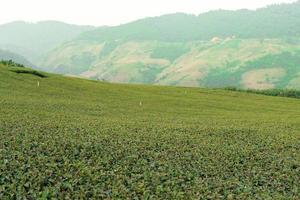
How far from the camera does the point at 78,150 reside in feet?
93.9

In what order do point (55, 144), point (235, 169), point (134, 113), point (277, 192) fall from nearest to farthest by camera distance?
point (277, 192), point (235, 169), point (55, 144), point (134, 113)

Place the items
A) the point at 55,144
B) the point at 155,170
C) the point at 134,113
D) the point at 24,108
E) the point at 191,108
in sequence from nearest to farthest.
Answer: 1. the point at 155,170
2. the point at 55,144
3. the point at 24,108
4. the point at 134,113
5. the point at 191,108

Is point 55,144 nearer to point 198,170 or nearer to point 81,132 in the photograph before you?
point 81,132

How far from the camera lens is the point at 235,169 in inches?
1088

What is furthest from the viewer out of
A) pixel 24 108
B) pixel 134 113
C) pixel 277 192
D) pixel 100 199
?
pixel 134 113

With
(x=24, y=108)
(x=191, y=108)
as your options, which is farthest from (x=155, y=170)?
(x=191, y=108)

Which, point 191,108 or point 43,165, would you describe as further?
point 191,108

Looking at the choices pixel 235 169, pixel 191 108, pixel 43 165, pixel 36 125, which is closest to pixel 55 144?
Result: pixel 43 165

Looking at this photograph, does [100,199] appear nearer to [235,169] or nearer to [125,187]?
[125,187]

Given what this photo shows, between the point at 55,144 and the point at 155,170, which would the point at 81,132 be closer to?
the point at 55,144

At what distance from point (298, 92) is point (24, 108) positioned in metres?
98.7

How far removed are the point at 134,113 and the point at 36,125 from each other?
23454 millimetres

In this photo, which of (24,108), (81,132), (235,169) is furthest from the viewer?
(24,108)

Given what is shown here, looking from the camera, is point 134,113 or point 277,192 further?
point 134,113
